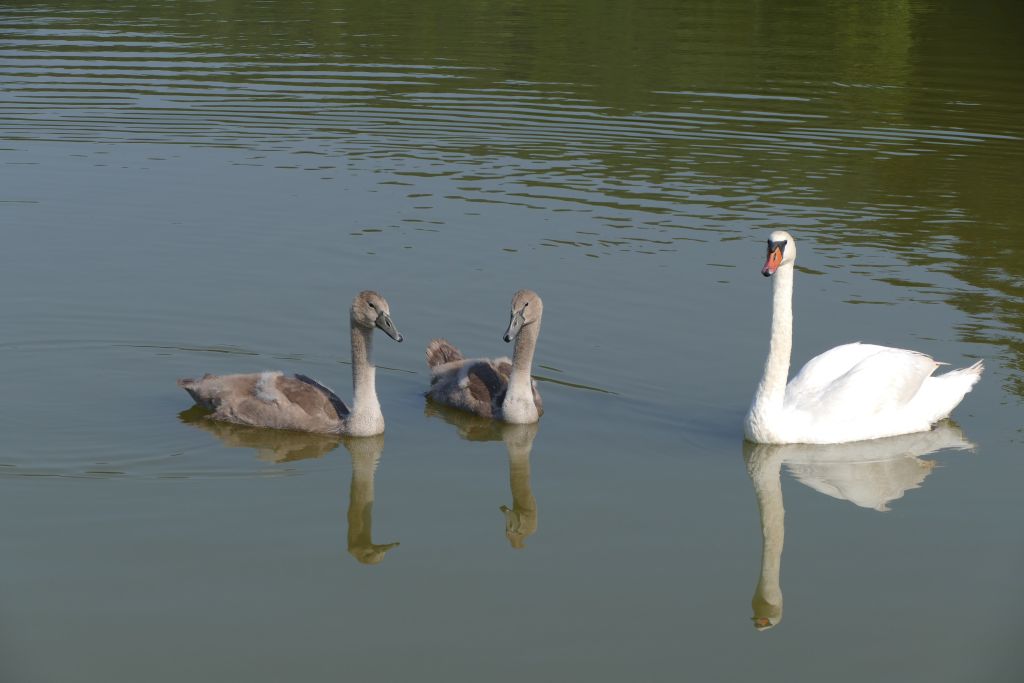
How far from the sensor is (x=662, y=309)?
47.3ft

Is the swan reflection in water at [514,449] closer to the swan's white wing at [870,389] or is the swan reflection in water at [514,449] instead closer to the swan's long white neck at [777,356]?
the swan's long white neck at [777,356]

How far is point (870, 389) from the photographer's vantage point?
11242 millimetres

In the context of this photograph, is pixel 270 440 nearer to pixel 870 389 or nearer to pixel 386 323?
pixel 386 323

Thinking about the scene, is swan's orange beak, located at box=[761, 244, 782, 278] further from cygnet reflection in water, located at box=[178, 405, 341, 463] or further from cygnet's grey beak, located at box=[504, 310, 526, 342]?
cygnet reflection in water, located at box=[178, 405, 341, 463]

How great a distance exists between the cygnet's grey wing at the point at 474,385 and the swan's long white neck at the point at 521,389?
7.3 inches

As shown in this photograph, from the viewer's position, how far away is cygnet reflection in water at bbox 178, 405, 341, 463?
1117 cm

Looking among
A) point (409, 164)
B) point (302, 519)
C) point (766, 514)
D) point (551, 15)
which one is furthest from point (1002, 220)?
point (551, 15)

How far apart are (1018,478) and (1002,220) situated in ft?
27.3

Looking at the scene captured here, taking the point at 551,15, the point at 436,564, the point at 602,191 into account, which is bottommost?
the point at 436,564

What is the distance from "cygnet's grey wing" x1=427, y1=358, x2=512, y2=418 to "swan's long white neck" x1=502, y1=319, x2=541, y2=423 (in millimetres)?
186

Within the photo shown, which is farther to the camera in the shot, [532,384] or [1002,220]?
[1002,220]

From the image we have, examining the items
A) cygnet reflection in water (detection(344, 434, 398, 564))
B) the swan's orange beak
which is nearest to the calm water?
cygnet reflection in water (detection(344, 434, 398, 564))

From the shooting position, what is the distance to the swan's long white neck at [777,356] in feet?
36.5

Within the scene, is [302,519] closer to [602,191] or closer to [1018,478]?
[1018,478]
